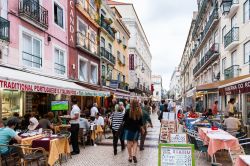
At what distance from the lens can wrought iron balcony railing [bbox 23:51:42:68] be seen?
1377 centimetres

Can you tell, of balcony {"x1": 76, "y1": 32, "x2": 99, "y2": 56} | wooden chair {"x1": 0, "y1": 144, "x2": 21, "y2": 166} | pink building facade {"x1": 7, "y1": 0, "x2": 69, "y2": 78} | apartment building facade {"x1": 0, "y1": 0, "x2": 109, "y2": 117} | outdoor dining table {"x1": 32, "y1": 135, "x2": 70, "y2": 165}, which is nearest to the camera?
wooden chair {"x1": 0, "y1": 144, "x2": 21, "y2": 166}

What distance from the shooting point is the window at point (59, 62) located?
57.3ft

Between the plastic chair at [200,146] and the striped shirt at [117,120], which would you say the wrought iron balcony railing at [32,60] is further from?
the plastic chair at [200,146]

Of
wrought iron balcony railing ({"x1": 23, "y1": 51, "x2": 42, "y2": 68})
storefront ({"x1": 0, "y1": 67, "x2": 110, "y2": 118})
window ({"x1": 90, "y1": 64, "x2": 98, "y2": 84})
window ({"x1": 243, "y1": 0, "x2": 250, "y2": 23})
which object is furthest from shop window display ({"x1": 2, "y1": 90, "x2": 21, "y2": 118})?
window ({"x1": 243, "y1": 0, "x2": 250, "y2": 23})

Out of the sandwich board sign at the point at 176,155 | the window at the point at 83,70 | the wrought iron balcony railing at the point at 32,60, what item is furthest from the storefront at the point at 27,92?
the window at the point at 83,70

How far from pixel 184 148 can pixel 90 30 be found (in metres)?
19.7

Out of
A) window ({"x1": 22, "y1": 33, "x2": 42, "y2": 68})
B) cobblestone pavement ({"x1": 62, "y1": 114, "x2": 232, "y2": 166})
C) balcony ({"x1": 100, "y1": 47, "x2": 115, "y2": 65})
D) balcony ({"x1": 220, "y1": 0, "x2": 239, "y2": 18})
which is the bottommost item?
cobblestone pavement ({"x1": 62, "y1": 114, "x2": 232, "y2": 166})

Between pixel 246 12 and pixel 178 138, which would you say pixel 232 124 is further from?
pixel 246 12

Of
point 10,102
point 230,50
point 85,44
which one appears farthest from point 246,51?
point 10,102

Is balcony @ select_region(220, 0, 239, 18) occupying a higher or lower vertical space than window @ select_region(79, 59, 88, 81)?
higher

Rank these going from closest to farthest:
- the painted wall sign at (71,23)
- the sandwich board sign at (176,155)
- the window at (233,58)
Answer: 1. the sandwich board sign at (176,155)
2. the painted wall sign at (71,23)
3. the window at (233,58)

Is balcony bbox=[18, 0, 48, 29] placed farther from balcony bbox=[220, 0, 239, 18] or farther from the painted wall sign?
balcony bbox=[220, 0, 239, 18]

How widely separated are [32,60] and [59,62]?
363 centimetres

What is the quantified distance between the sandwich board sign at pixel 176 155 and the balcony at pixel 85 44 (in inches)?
612
